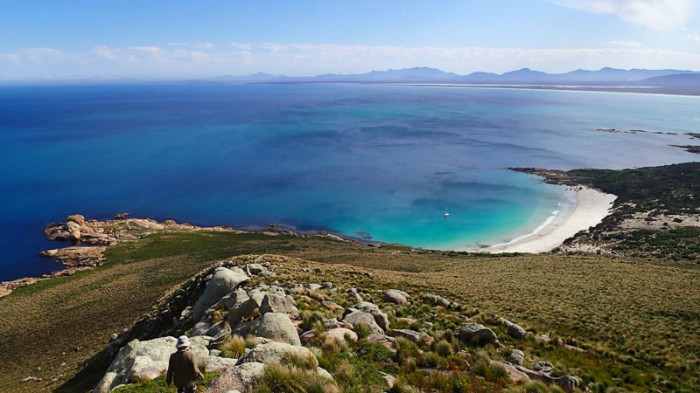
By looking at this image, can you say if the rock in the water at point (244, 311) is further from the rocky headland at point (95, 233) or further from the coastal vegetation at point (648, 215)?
the coastal vegetation at point (648, 215)

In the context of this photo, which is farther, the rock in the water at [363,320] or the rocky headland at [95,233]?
the rocky headland at [95,233]

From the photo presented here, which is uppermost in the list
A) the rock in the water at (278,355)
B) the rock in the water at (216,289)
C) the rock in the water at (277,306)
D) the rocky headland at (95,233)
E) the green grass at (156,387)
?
the rock in the water at (278,355)

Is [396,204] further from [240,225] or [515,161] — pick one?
[515,161]

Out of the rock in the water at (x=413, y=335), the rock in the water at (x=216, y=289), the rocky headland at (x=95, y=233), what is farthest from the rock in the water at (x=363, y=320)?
the rocky headland at (x=95, y=233)

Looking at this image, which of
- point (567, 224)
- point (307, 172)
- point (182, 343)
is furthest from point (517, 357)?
point (307, 172)

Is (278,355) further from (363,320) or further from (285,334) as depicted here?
(363,320)

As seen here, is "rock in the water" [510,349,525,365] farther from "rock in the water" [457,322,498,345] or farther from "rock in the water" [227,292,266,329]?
"rock in the water" [227,292,266,329]

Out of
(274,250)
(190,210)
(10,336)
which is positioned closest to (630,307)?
(274,250)
